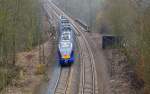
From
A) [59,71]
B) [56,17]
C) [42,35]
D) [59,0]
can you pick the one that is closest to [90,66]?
[59,71]

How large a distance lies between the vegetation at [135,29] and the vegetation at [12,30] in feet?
44.7

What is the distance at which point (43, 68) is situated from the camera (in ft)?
157

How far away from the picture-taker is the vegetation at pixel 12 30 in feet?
140

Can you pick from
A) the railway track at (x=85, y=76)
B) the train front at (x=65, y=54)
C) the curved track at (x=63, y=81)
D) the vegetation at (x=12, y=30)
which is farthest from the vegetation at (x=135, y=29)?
the vegetation at (x=12, y=30)

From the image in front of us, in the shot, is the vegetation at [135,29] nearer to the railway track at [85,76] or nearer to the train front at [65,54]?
the railway track at [85,76]

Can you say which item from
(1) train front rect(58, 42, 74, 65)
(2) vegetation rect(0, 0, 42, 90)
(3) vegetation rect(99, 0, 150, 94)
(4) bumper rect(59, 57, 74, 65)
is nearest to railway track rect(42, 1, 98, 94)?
(4) bumper rect(59, 57, 74, 65)

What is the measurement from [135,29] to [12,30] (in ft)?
52.1

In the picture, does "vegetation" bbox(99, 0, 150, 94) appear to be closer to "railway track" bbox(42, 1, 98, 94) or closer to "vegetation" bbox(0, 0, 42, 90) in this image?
"railway track" bbox(42, 1, 98, 94)

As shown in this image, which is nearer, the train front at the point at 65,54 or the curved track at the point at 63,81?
the curved track at the point at 63,81

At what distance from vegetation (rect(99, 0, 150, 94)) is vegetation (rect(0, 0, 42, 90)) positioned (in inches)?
537

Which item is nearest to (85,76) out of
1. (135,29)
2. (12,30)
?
(135,29)

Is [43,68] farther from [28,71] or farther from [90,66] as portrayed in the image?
[90,66]

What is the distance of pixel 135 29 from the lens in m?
40.3

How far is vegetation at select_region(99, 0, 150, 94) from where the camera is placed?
3200 cm
